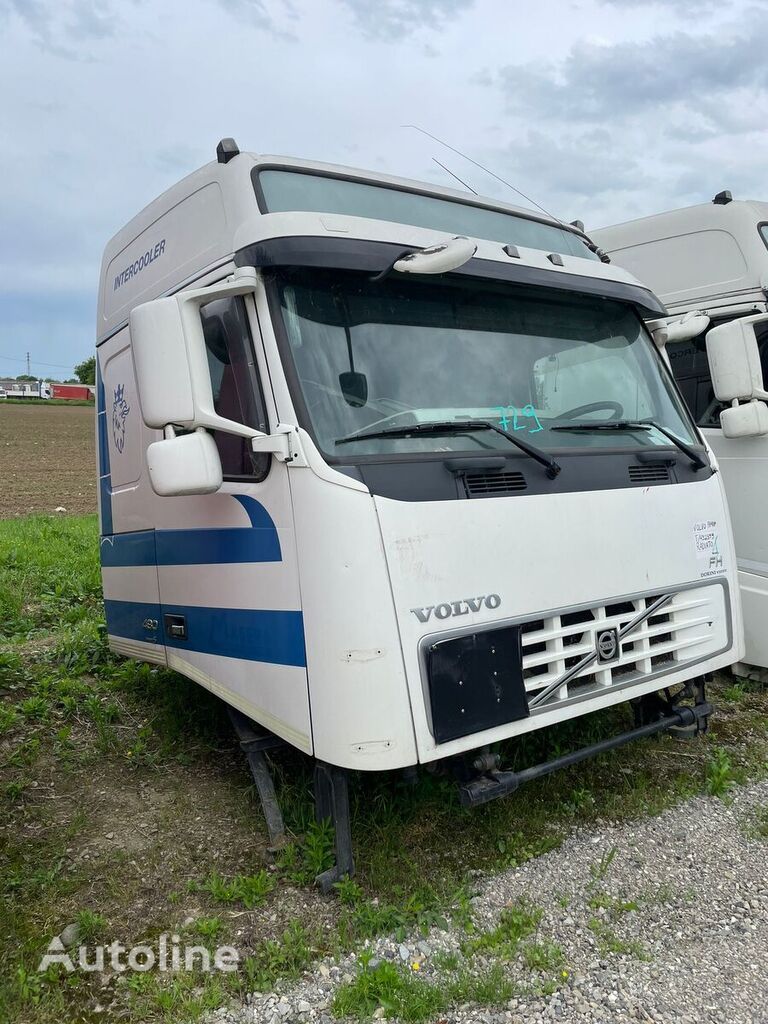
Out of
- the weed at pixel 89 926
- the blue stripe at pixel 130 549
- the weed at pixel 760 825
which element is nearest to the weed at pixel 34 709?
the blue stripe at pixel 130 549

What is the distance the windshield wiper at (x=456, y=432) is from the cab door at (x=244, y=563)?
331 mm

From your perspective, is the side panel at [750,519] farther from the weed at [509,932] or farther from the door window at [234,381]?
the door window at [234,381]

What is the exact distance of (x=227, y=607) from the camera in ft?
11.5

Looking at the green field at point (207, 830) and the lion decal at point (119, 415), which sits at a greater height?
the lion decal at point (119, 415)

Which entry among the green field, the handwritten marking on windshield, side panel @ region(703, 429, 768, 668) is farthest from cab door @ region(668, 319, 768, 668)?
the handwritten marking on windshield

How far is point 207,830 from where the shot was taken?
12.1 ft

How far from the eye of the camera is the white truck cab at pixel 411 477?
2.87 meters

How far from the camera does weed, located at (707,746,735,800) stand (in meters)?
3.97

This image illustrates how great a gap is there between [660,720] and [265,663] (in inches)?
73.9

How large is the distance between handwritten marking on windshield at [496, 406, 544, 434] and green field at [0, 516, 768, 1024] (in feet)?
5.65

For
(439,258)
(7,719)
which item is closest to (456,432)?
(439,258)

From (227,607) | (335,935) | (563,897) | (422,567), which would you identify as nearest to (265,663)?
(227,607)

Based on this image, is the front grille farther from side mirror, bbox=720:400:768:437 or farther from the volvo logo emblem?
side mirror, bbox=720:400:768:437

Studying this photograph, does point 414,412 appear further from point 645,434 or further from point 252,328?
point 645,434
